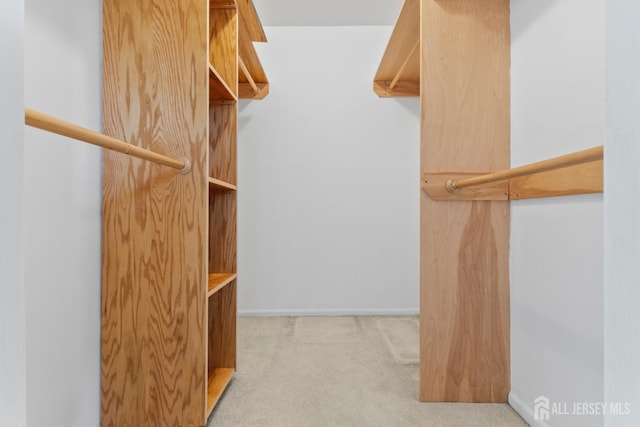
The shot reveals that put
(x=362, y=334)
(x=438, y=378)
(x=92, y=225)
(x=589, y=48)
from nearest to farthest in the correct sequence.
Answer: (x=589, y=48)
(x=92, y=225)
(x=438, y=378)
(x=362, y=334)

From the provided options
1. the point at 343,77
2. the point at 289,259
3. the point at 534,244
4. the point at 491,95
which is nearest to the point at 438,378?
the point at 534,244

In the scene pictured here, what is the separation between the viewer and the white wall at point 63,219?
106 centimetres

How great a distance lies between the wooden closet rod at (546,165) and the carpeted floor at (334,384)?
3.00 feet

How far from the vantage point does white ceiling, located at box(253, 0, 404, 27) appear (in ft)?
9.02

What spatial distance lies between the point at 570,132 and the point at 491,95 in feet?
1.58

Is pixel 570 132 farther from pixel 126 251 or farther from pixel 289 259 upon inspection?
pixel 289 259

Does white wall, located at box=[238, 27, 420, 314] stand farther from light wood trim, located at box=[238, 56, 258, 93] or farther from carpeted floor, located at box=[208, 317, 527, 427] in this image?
carpeted floor, located at box=[208, 317, 527, 427]

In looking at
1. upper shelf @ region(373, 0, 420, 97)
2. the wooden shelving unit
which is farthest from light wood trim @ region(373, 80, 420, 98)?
the wooden shelving unit

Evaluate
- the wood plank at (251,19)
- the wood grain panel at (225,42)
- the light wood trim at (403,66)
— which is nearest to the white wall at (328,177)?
the light wood trim at (403,66)

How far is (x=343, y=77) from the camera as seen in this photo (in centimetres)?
306

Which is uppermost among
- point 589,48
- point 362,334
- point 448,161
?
point 589,48

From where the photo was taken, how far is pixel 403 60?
2607 mm
